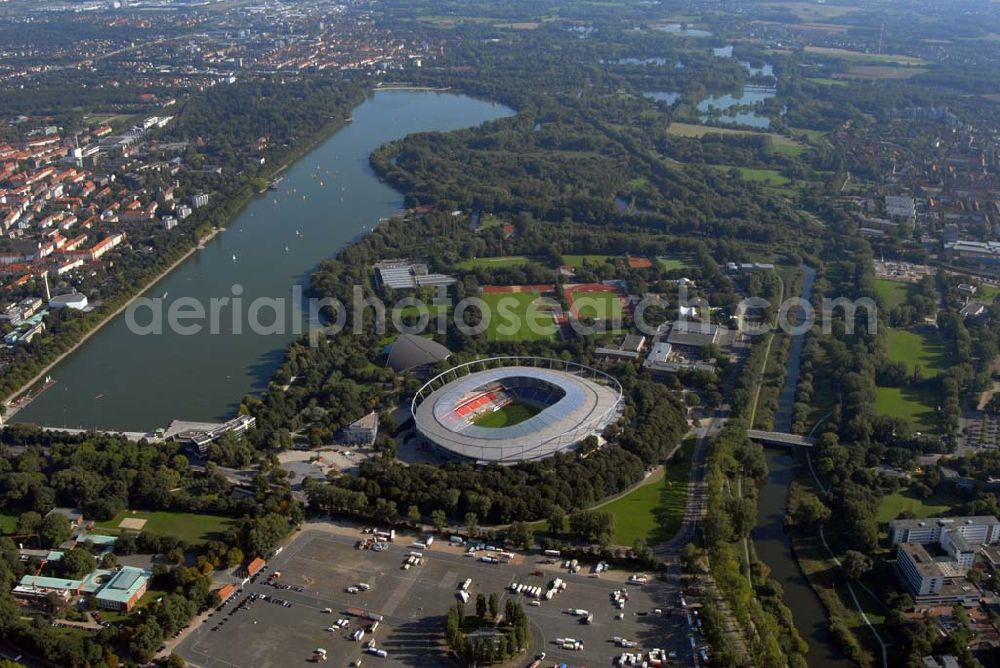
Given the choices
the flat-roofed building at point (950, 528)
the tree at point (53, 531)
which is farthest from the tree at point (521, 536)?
the tree at point (53, 531)

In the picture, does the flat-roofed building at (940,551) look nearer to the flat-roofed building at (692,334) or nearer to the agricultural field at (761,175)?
the flat-roofed building at (692,334)

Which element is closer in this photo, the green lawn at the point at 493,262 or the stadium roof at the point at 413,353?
the stadium roof at the point at 413,353

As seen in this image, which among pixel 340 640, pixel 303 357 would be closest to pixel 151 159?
pixel 303 357

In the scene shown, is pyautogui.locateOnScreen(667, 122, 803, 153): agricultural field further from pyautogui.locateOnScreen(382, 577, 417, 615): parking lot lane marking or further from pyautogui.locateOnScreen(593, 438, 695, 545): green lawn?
pyautogui.locateOnScreen(382, 577, 417, 615): parking lot lane marking

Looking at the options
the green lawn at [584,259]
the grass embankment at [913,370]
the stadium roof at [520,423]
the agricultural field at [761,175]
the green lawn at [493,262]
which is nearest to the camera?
the stadium roof at [520,423]

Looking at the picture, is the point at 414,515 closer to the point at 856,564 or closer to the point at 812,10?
the point at 856,564

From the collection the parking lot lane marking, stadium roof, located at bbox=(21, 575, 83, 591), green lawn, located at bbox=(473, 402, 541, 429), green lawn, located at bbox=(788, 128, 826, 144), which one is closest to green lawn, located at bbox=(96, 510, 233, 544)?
stadium roof, located at bbox=(21, 575, 83, 591)

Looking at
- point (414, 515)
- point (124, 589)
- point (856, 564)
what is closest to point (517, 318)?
point (414, 515)

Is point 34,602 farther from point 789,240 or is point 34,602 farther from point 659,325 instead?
point 789,240
